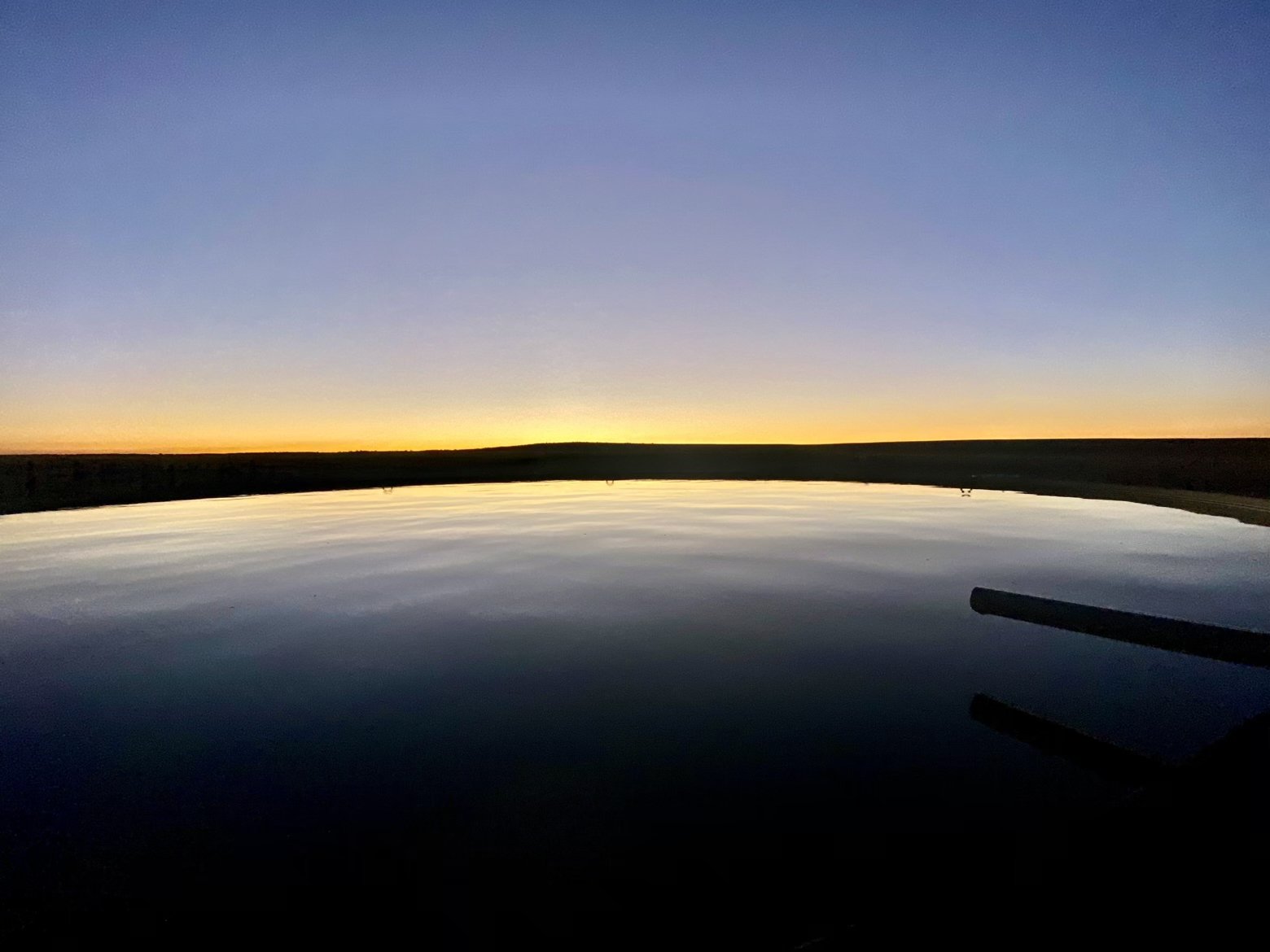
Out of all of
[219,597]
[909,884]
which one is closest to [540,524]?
[219,597]

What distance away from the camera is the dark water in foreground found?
3.53 metres

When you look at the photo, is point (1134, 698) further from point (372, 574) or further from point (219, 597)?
point (219, 597)

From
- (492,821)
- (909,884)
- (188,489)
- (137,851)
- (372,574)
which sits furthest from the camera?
(188,489)

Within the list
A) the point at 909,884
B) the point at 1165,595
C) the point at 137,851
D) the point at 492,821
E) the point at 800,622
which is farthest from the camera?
the point at 1165,595

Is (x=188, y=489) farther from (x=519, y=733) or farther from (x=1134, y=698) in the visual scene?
(x=1134, y=698)

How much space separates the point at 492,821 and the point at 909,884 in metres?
2.69

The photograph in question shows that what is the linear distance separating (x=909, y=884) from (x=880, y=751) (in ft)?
5.65

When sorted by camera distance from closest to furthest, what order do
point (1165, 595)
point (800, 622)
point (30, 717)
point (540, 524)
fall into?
point (30, 717), point (800, 622), point (1165, 595), point (540, 524)

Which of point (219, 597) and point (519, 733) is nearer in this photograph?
point (519, 733)

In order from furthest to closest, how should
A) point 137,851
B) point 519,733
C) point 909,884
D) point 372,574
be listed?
point 372,574
point 519,733
point 137,851
point 909,884

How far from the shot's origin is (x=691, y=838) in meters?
3.89

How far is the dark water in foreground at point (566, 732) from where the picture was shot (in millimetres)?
3525

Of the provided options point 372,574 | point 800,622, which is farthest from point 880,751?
point 372,574

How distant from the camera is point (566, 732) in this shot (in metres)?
5.51
